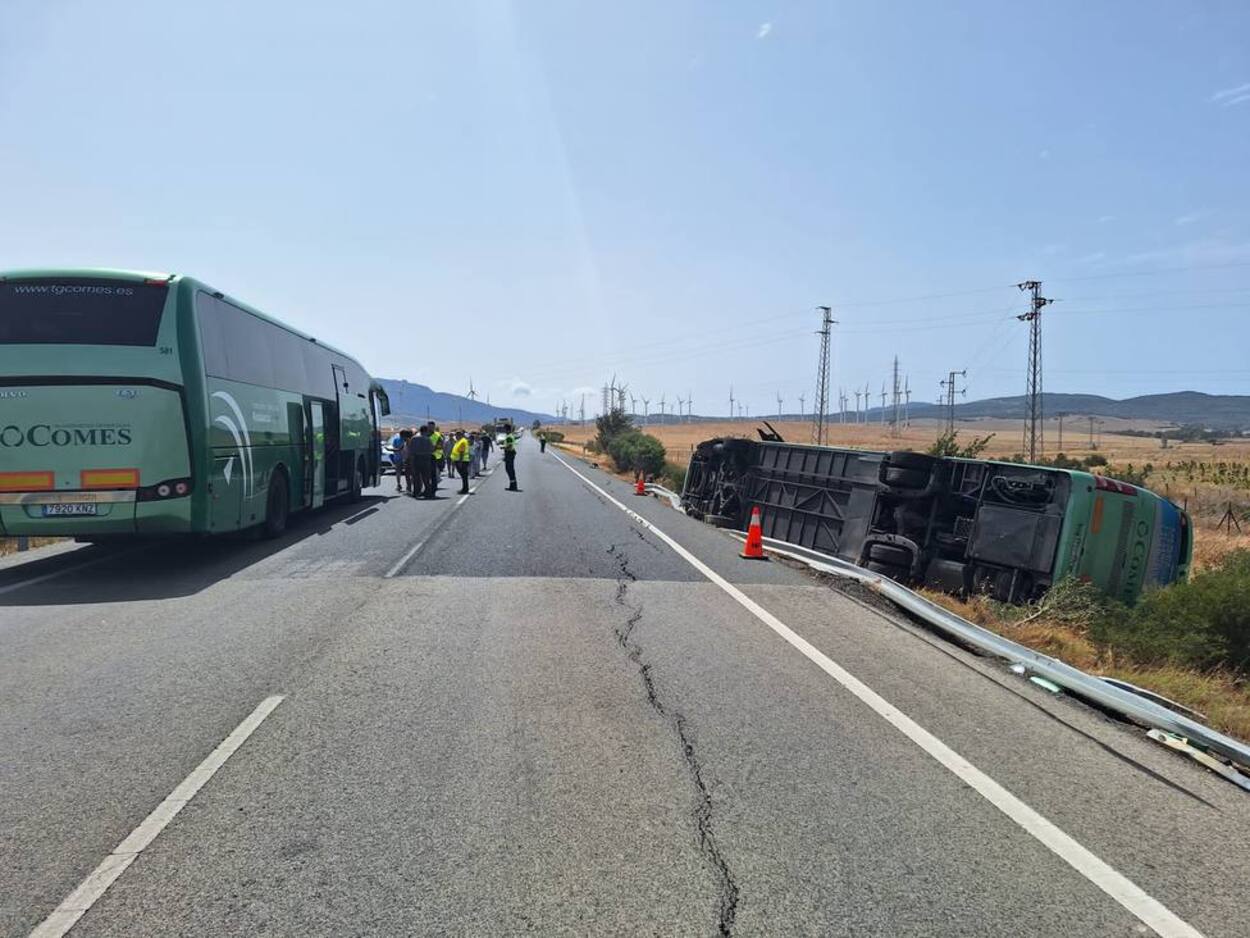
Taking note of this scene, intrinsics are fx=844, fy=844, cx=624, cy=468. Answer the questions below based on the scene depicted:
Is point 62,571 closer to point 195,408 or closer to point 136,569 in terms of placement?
point 136,569

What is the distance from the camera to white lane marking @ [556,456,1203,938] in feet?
10.4

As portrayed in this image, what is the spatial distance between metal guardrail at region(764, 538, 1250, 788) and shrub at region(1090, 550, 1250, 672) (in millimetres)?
1471

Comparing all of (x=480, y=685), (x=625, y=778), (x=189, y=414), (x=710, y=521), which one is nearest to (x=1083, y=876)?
(x=625, y=778)

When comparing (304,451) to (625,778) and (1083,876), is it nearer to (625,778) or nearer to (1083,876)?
(625,778)

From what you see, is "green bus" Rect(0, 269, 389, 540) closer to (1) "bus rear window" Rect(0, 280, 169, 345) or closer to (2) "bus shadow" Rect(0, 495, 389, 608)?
(1) "bus rear window" Rect(0, 280, 169, 345)

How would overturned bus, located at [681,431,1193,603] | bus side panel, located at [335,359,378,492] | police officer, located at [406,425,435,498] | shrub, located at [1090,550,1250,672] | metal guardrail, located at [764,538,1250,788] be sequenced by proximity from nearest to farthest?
1. metal guardrail, located at [764,538,1250,788]
2. shrub, located at [1090,550,1250,672]
3. overturned bus, located at [681,431,1193,603]
4. bus side panel, located at [335,359,378,492]
5. police officer, located at [406,425,435,498]

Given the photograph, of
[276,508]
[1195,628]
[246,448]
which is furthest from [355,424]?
[1195,628]

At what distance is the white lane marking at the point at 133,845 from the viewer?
304 centimetres

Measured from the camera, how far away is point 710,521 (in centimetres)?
1756

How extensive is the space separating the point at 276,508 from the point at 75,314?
15.8ft

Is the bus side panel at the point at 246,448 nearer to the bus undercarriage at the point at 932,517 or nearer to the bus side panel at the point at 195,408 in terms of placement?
the bus side panel at the point at 195,408

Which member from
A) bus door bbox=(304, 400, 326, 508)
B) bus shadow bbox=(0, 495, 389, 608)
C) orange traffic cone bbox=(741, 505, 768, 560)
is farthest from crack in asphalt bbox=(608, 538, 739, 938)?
bus door bbox=(304, 400, 326, 508)

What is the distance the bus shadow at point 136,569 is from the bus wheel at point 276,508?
0.66 feet

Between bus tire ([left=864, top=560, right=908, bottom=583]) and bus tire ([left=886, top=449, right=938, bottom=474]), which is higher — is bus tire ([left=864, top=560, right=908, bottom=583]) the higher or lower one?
the lower one
